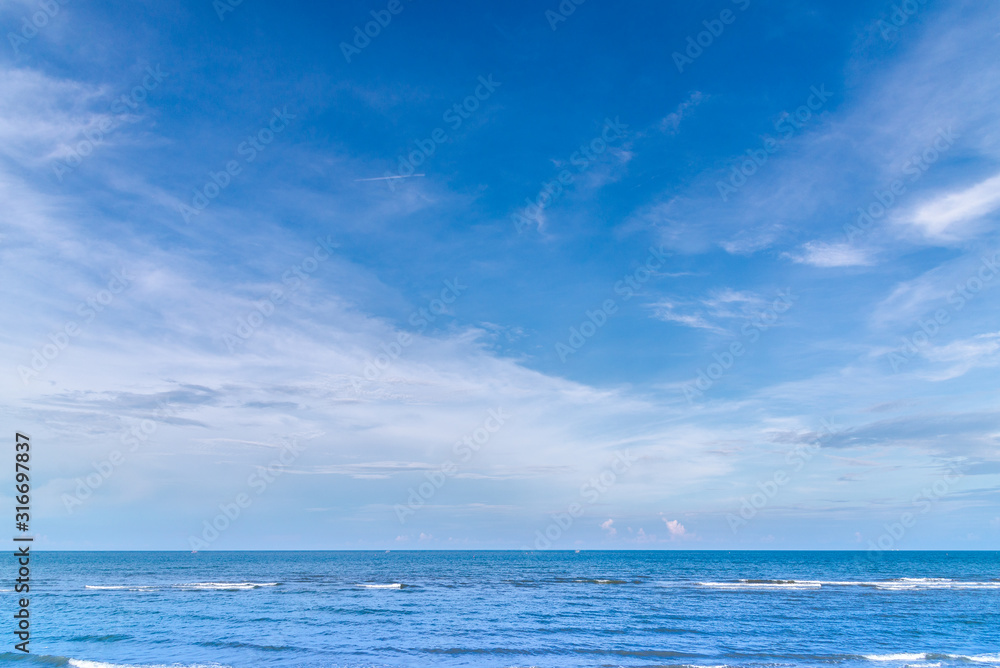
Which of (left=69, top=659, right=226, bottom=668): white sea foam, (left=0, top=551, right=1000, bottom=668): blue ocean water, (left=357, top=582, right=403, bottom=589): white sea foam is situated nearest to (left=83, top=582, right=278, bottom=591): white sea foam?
(left=0, top=551, right=1000, bottom=668): blue ocean water

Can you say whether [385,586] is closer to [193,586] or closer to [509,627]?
[193,586]

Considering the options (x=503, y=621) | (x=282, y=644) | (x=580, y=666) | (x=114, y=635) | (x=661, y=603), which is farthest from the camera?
(x=661, y=603)

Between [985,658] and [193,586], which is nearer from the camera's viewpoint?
[985,658]

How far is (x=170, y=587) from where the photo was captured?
6481 cm

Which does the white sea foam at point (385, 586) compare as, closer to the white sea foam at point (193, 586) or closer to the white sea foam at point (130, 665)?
the white sea foam at point (193, 586)

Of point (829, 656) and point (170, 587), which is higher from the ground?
point (829, 656)

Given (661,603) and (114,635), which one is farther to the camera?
(661,603)

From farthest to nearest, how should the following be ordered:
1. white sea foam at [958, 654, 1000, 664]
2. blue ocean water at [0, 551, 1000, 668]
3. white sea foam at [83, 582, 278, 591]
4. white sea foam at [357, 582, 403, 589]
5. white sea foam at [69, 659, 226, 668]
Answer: white sea foam at [357, 582, 403, 589]
white sea foam at [83, 582, 278, 591]
blue ocean water at [0, 551, 1000, 668]
white sea foam at [958, 654, 1000, 664]
white sea foam at [69, 659, 226, 668]

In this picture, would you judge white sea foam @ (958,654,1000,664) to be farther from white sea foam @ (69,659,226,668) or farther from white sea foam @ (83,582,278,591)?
white sea foam @ (83,582,278,591)

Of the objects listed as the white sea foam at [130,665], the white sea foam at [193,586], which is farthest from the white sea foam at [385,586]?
the white sea foam at [130,665]

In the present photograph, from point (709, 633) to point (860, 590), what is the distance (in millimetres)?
38172

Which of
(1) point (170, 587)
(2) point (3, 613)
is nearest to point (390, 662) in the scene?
(2) point (3, 613)

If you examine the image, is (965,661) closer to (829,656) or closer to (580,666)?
(829,656)

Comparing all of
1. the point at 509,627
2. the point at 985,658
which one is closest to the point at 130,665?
the point at 509,627
